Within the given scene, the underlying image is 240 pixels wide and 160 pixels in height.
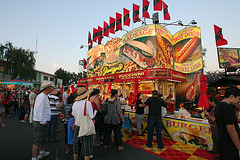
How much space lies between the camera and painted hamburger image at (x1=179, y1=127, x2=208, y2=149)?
4406 mm

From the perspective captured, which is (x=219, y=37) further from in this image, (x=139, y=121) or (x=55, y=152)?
(x=55, y=152)

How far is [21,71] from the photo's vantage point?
87.6 ft

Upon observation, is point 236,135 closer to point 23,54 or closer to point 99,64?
point 99,64

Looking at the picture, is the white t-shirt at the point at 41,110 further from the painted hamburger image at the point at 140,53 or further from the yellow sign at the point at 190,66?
the yellow sign at the point at 190,66

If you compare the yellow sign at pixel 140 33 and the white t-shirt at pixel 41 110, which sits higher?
the yellow sign at pixel 140 33

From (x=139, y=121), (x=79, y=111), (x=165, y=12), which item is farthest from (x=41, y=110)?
(x=165, y=12)

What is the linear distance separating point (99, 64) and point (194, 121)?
1743 centimetres

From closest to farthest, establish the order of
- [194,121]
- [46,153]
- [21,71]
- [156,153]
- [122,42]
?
[46,153]
[156,153]
[194,121]
[122,42]
[21,71]

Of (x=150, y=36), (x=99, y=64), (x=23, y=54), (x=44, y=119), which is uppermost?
(x=23, y=54)

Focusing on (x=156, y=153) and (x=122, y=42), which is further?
(x=122, y=42)

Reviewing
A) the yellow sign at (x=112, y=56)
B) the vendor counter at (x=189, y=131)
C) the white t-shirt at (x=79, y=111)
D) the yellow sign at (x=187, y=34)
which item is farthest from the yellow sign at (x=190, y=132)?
the yellow sign at (x=112, y=56)

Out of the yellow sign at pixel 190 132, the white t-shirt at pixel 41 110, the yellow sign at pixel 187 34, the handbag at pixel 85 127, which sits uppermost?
the yellow sign at pixel 187 34

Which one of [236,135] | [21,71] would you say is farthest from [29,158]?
[21,71]

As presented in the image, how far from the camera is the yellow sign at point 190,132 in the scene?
4340 millimetres
